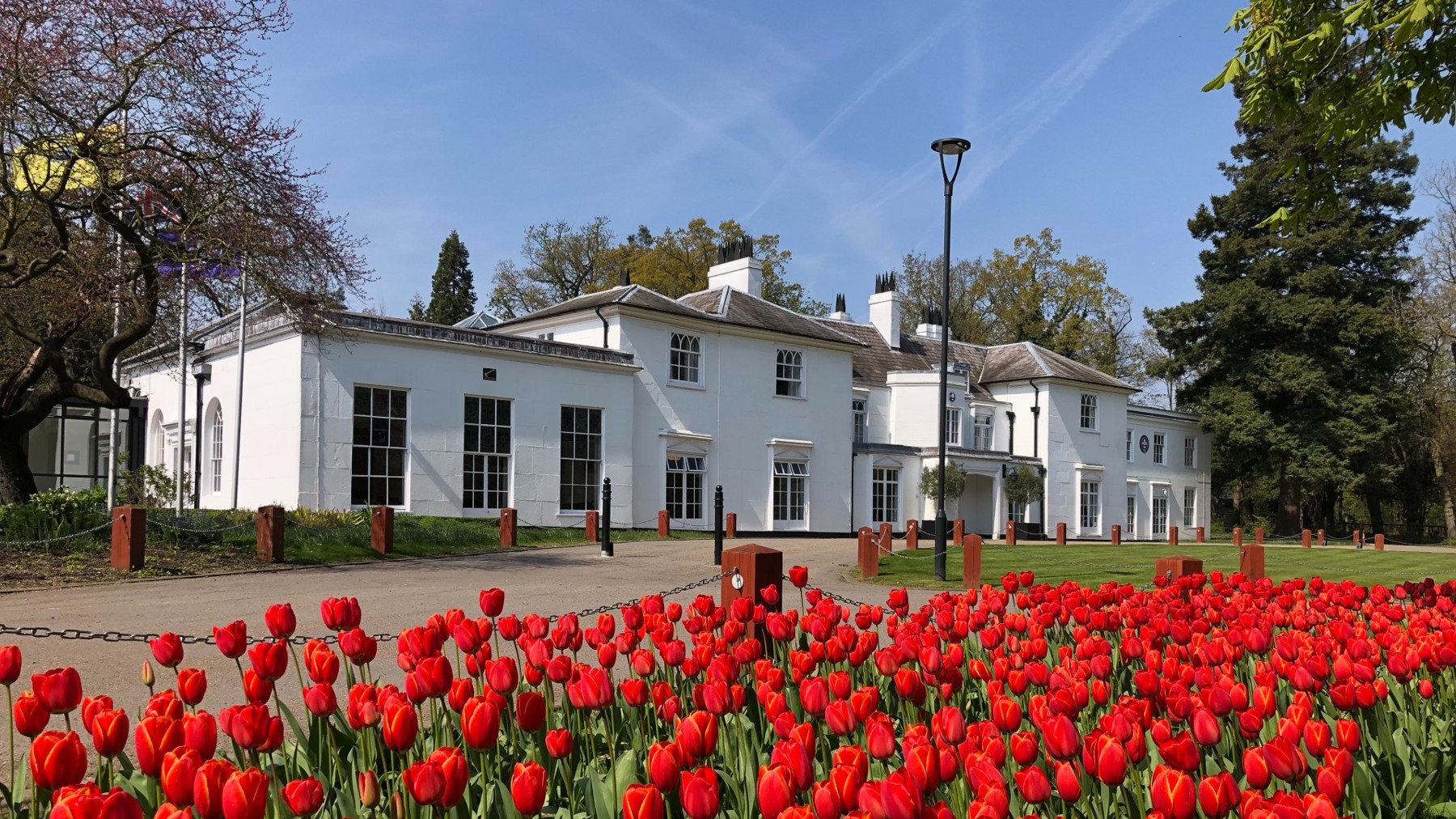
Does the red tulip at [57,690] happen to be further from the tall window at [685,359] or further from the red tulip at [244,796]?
the tall window at [685,359]

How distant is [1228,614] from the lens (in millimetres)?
6133

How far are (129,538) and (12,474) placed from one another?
14.2 feet

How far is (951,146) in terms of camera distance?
1847 centimetres

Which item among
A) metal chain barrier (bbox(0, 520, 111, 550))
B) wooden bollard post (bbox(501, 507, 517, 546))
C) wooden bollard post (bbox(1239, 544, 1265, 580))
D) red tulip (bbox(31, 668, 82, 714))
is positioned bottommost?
wooden bollard post (bbox(501, 507, 517, 546))

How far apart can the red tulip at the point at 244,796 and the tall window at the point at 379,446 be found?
918 inches

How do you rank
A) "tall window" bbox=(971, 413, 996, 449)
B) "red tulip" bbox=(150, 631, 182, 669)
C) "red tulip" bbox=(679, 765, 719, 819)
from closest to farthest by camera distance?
1. "red tulip" bbox=(679, 765, 719, 819)
2. "red tulip" bbox=(150, 631, 182, 669)
3. "tall window" bbox=(971, 413, 996, 449)

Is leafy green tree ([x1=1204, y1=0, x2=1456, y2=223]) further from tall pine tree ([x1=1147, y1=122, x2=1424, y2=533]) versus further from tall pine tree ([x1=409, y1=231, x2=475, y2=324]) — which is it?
tall pine tree ([x1=409, y1=231, x2=475, y2=324])

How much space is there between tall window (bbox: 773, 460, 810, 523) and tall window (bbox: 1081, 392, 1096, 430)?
15.4 metres

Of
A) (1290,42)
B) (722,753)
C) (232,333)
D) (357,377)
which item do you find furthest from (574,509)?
A: (722,753)

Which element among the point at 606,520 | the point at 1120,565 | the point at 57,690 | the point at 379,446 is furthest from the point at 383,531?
the point at 57,690

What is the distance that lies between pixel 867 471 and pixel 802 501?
334 centimetres

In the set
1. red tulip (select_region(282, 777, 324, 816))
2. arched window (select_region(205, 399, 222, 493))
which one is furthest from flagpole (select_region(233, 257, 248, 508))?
red tulip (select_region(282, 777, 324, 816))

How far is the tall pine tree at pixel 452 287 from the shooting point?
5750 cm

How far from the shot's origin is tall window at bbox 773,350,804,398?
34250 millimetres
